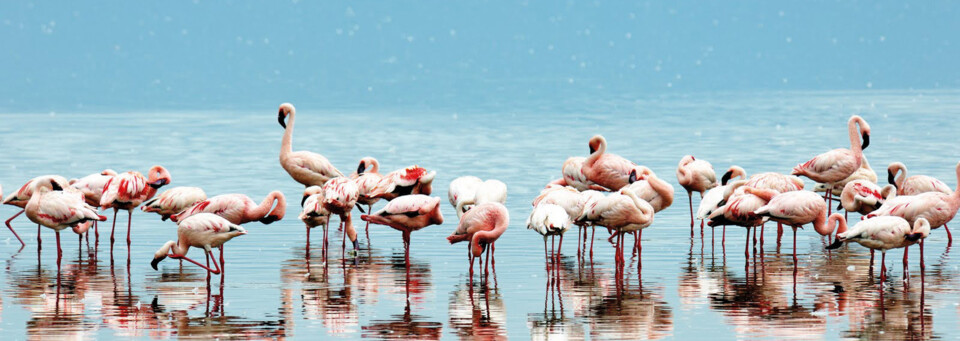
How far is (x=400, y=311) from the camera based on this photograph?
9.99 m

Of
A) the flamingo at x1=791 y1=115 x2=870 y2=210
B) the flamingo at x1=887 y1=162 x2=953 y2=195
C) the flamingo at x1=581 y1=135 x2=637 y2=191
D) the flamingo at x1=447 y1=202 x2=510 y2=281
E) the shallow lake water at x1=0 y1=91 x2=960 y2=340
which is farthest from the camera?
the flamingo at x1=581 y1=135 x2=637 y2=191

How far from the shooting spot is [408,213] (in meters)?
11.9

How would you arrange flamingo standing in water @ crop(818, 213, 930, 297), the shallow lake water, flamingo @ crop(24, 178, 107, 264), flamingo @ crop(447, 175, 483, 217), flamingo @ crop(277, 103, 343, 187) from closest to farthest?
A: the shallow lake water → flamingo standing in water @ crop(818, 213, 930, 297) → flamingo @ crop(24, 178, 107, 264) → flamingo @ crop(447, 175, 483, 217) → flamingo @ crop(277, 103, 343, 187)

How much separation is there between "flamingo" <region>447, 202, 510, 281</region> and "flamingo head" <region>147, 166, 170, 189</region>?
3656 millimetres

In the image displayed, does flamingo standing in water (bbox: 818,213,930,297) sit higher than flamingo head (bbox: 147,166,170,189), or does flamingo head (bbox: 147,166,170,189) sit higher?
flamingo head (bbox: 147,166,170,189)

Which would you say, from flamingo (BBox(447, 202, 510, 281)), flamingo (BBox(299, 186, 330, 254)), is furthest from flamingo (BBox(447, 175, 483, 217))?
flamingo (BBox(447, 202, 510, 281))

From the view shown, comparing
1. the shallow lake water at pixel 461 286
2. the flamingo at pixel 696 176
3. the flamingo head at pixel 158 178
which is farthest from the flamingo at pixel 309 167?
the flamingo at pixel 696 176

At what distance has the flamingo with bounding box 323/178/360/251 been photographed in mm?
12906

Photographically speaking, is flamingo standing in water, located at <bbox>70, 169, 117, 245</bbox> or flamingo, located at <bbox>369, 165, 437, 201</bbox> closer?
flamingo standing in water, located at <bbox>70, 169, 117, 245</bbox>

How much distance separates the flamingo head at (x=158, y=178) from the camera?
13.6 meters

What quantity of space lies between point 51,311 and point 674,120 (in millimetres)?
31719

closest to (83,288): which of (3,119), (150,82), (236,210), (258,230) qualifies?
(236,210)

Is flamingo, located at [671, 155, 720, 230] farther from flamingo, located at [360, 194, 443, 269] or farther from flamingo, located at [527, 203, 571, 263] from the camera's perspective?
flamingo, located at [527, 203, 571, 263]

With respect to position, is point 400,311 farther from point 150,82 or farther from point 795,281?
point 150,82
